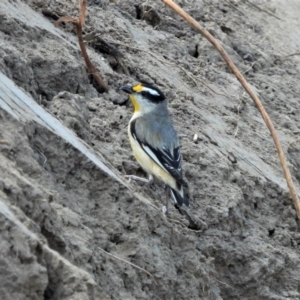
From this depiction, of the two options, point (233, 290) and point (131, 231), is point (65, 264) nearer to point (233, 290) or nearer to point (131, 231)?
point (131, 231)

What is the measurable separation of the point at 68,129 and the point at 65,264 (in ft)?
7.45

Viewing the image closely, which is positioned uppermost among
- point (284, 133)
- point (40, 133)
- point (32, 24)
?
point (40, 133)

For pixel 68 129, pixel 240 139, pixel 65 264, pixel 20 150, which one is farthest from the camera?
pixel 240 139

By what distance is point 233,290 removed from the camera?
8516mm

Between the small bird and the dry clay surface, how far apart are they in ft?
0.51

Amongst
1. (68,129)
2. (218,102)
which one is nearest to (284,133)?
(218,102)

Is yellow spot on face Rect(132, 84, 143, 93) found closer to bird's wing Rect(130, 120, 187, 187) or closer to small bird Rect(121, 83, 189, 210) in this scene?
small bird Rect(121, 83, 189, 210)

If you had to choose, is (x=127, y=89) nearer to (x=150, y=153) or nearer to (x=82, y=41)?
(x=82, y=41)

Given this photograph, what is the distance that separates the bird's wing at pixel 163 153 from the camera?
8.38 meters

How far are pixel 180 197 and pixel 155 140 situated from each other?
2.97 feet

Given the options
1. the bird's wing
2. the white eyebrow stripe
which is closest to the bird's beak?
the white eyebrow stripe

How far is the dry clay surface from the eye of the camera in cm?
580

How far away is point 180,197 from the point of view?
27.0ft

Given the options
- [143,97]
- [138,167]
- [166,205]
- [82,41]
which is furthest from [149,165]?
[82,41]
